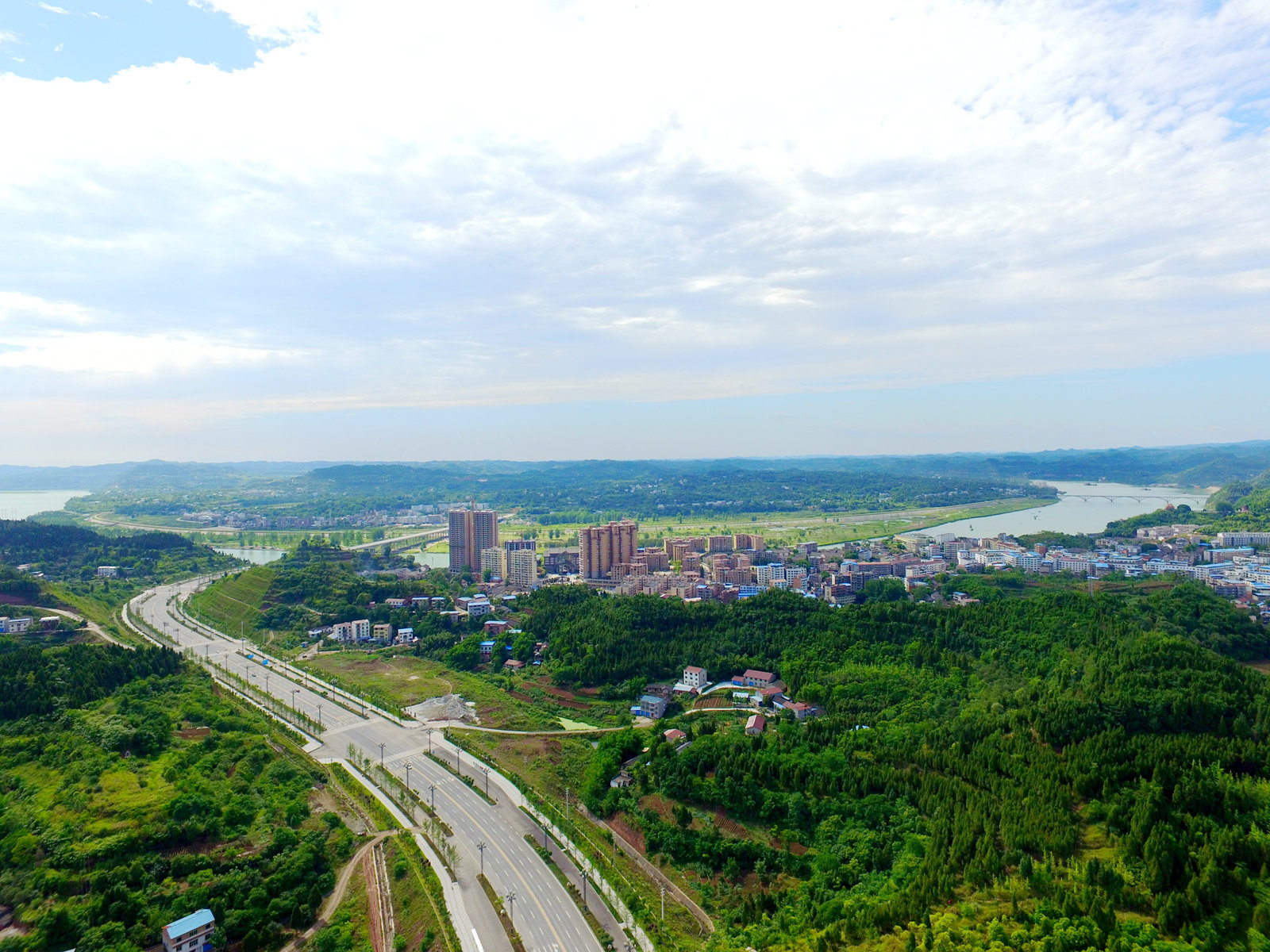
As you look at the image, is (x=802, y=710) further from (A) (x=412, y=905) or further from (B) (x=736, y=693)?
(A) (x=412, y=905)

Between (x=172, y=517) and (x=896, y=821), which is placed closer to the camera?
(x=896, y=821)

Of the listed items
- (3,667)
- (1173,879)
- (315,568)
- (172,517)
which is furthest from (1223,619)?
(172,517)

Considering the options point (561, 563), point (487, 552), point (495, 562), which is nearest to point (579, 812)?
point (495, 562)

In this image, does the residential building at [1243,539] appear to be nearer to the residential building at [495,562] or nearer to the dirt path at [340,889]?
the residential building at [495,562]

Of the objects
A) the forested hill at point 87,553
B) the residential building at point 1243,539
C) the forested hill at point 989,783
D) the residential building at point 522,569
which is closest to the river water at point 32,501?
the forested hill at point 87,553

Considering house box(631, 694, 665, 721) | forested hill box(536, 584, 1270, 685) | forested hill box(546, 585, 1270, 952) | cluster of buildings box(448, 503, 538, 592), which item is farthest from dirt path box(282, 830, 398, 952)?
cluster of buildings box(448, 503, 538, 592)

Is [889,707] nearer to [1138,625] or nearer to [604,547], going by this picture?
[1138,625]
